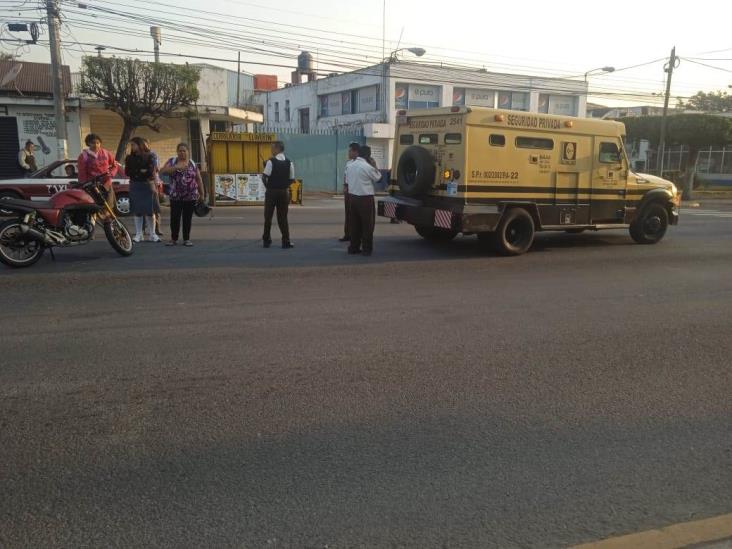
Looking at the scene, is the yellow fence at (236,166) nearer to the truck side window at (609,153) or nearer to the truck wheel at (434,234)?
the truck wheel at (434,234)

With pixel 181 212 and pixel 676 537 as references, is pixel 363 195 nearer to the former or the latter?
pixel 181 212

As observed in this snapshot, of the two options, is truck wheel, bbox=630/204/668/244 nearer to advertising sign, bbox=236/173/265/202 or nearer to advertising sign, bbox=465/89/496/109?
advertising sign, bbox=236/173/265/202

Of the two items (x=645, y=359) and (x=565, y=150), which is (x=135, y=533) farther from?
(x=565, y=150)

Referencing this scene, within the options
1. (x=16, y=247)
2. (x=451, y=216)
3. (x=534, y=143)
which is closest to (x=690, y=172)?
(x=534, y=143)

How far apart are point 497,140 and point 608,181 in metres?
2.80

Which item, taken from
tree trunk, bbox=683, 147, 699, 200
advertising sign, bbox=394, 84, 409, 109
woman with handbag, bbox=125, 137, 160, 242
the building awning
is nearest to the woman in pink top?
woman with handbag, bbox=125, 137, 160, 242

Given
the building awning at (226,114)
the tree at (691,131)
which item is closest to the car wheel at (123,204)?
the building awning at (226,114)

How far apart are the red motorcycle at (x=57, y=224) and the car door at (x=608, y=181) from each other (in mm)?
8089

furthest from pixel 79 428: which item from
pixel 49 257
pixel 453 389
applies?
pixel 49 257

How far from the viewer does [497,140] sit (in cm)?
976

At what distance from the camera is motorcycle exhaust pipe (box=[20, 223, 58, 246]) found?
8.05 meters

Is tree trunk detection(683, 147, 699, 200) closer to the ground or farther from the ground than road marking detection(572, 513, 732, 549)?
farther from the ground

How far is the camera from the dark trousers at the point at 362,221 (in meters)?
9.61

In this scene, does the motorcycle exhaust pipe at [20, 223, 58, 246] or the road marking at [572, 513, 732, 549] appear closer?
the road marking at [572, 513, 732, 549]
